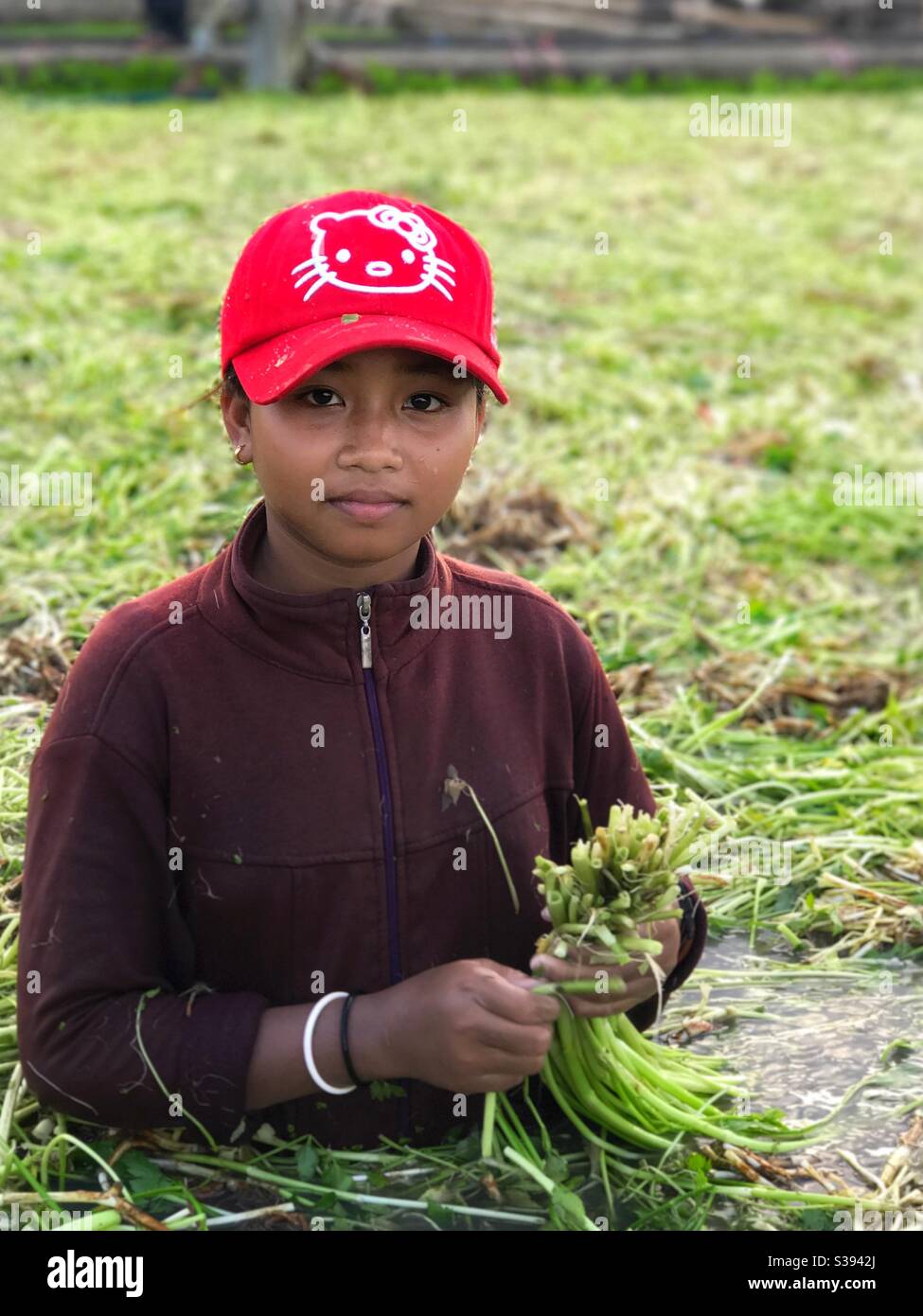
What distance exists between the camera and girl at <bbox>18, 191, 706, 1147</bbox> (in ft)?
6.63

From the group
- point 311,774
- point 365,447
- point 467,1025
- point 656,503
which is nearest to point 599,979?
point 467,1025

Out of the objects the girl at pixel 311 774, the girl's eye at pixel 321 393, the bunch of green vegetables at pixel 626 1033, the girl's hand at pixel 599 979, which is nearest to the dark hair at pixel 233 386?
the girl at pixel 311 774

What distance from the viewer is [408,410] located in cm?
204

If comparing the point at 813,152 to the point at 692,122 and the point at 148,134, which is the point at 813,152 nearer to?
the point at 692,122

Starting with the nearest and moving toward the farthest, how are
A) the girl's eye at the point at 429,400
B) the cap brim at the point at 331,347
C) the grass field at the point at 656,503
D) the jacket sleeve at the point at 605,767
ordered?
the cap brim at the point at 331,347, the girl's eye at the point at 429,400, the jacket sleeve at the point at 605,767, the grass field at the point at 656,503

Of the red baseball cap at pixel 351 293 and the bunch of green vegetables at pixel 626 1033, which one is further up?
the red baseball cap at pixel 351 293

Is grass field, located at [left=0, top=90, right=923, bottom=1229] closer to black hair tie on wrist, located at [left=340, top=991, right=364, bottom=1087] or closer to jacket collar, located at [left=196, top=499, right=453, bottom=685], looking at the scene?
black hair tie on wrist, located at [left=340, top=991, right=364, bottom=1087]

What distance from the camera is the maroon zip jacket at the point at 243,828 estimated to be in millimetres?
2094

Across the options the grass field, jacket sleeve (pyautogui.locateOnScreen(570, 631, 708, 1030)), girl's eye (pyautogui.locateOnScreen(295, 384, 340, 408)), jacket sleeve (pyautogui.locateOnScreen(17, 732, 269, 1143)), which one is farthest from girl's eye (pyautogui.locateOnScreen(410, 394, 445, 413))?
the grass field

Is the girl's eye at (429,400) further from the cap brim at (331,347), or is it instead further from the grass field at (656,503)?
the grass field at (656,503)

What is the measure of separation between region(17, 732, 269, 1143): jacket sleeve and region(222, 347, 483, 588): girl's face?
40 centimetres

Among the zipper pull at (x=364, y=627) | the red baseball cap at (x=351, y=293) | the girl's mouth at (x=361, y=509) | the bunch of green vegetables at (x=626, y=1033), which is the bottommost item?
the bunch of green vegetables at (x=626, y=1033)

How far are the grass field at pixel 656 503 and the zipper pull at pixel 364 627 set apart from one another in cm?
70
